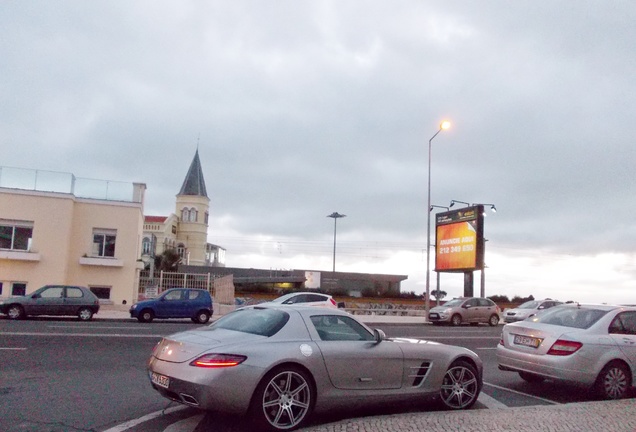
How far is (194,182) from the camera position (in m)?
91.1

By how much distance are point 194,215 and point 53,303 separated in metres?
66.5

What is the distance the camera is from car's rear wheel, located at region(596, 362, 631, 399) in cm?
910

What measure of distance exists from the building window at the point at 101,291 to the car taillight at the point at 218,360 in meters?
28.3

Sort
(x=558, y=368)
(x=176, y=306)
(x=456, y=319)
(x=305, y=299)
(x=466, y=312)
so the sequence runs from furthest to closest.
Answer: (x=466, y=312), (x=456, y=319), (x=176, y=306), (x=305, y=299), (x=558, y=368)

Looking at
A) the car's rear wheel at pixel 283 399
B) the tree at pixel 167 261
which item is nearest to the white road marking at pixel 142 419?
the car's rear wheel at pixel 283 399

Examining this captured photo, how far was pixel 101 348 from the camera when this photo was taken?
1373cm

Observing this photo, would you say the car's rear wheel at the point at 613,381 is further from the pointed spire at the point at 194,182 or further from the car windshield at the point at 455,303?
the pointed spire at the point at 194,182

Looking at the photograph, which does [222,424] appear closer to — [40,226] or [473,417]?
[473,417]

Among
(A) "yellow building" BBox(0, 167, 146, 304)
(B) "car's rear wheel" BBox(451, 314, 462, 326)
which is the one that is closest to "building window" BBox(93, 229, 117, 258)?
(A) "yellow building" BBox(0, 167, 146, 304)

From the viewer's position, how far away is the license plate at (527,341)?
9438 mm

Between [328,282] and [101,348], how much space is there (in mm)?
48311

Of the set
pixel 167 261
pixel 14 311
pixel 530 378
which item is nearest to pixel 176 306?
pixel 14 311

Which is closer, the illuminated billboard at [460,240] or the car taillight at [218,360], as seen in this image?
the car taillight at [218,360]

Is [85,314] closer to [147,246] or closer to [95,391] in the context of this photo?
[95,391]
